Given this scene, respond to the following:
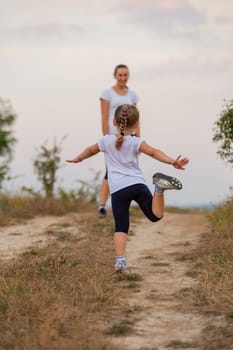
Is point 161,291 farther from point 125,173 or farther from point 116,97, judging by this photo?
point 116,97

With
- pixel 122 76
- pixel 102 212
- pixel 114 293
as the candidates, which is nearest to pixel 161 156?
pixel 114 293

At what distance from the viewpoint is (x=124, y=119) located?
22.4ft

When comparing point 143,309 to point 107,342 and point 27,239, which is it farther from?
point 27,239

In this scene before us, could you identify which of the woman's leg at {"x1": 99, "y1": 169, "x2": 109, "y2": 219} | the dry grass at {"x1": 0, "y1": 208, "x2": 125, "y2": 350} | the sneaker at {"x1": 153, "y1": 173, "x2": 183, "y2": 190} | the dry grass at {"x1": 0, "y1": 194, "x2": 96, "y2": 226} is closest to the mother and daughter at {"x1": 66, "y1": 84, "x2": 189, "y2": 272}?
the sneaker at {"x1": 153, "y1": 173, "x2": 183, "y2": 190}

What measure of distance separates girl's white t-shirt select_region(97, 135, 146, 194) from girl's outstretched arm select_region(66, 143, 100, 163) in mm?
60

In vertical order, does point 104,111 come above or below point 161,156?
above

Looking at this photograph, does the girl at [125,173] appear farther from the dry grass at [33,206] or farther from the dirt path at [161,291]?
the dry grass at [33,206]

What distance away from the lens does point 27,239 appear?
10.2 meters

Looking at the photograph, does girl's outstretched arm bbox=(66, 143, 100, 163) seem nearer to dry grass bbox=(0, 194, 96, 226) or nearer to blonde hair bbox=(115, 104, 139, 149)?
blonde hair bbox=(115, 104, 139, 149)

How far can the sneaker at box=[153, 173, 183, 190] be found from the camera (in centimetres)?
662

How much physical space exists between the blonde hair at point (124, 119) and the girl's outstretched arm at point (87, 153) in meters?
0.29

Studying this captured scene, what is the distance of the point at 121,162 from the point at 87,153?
1.24 ft

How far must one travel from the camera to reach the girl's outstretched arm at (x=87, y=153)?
704 centimetres

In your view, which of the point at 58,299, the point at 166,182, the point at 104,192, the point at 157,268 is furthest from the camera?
the point at 104,192
